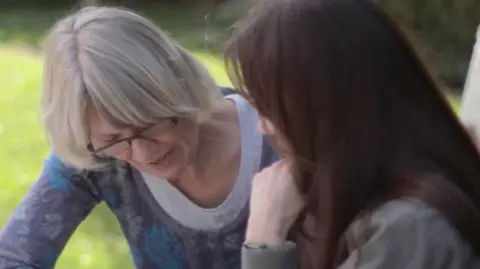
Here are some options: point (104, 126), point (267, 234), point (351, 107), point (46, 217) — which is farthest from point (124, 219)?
point (351, 107)

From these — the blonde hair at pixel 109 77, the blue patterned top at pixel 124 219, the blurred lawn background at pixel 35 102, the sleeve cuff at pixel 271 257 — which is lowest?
the blurred lawn background at pixel 35 102

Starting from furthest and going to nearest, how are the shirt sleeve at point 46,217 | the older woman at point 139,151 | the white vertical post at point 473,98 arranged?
the white vertical post at point 473,98
the shirt sleeve at point 46,217
the older woman at point 139,151

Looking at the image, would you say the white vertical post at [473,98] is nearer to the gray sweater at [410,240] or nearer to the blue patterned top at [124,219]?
the blue patterned top at [124,219]

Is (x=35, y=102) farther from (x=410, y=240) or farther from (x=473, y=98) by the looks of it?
(x=410, y=240)

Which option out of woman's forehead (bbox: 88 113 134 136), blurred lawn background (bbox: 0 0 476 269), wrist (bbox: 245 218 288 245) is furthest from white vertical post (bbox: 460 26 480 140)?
woman's forehead (bbox: 88 113 134 136)

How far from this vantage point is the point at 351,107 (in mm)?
1069

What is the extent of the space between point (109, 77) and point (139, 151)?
0.14m

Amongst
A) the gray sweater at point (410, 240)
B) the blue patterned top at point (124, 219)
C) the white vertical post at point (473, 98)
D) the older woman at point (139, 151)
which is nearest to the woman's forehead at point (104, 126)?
the older woman at point (139, 151)

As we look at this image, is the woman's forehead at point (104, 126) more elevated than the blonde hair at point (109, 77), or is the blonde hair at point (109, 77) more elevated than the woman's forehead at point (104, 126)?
the blonde hair at point (109, 77)

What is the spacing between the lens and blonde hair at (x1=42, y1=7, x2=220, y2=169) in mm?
1319

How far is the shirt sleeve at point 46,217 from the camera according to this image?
1.48 meters

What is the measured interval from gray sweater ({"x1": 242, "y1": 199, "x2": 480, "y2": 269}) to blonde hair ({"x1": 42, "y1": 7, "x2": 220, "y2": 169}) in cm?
43

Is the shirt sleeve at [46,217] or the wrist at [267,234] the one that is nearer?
the wrist at [267,234]

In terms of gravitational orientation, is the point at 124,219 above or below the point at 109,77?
below
